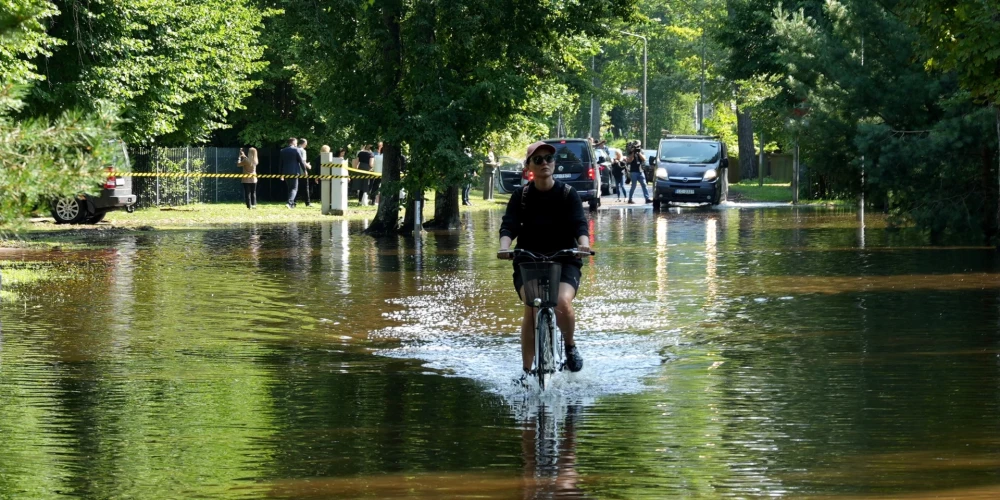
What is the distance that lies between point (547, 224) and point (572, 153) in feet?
103

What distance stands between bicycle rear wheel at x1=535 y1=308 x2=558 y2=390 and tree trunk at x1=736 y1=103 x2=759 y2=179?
55.4 metres

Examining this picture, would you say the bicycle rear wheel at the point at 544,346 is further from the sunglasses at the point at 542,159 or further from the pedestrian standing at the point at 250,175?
the pedestrian standing at the point at 250,175

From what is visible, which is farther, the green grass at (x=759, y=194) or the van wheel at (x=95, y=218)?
the green grass at (x=759, y=194)

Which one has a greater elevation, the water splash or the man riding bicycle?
the man riding bicycle

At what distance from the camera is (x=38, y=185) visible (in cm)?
761

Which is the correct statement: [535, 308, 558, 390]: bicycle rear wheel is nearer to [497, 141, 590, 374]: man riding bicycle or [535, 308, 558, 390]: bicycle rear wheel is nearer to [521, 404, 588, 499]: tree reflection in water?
[497, 141, 590, 374]: man riding bicycle

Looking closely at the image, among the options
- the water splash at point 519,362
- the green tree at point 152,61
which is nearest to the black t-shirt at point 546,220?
the water splash at point 519,362

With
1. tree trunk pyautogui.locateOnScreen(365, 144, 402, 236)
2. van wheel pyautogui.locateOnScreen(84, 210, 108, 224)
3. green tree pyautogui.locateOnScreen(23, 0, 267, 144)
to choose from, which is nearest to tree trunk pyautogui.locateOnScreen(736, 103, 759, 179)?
green tree pyautogui.locateOnScreen(23, 0, 267, 144)

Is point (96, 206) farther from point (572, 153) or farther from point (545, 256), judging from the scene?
point (545, 256)

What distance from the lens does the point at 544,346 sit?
379 inches

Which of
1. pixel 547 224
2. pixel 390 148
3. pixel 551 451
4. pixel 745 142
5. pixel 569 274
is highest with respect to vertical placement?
pixel 745 142

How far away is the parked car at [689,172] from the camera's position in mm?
42000

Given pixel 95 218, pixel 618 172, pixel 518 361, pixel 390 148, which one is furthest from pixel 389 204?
pixel 618 172

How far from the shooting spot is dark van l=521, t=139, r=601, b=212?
40969mm
